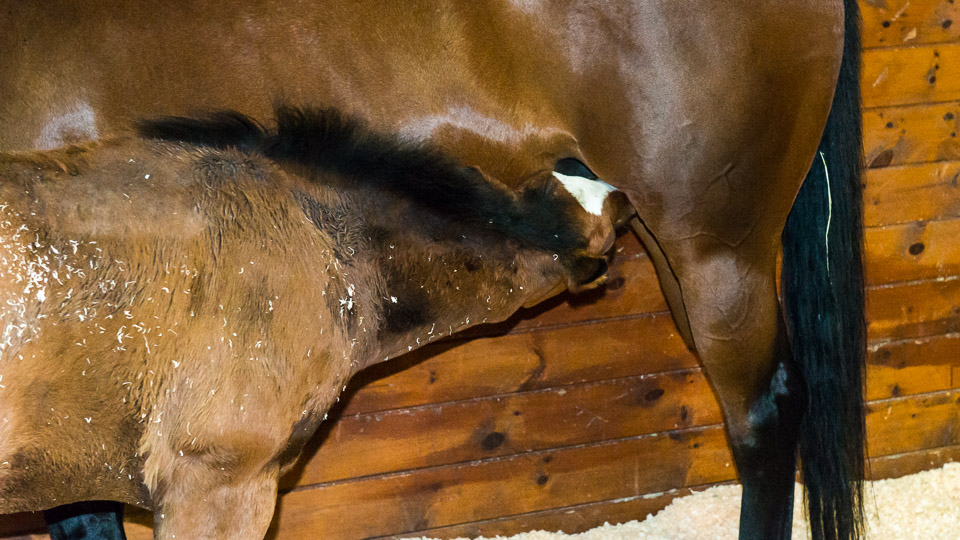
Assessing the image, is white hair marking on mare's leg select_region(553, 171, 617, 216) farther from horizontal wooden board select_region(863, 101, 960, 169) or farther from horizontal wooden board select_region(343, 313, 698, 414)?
horizontal wooden board select_region(863, 101, 960, 169)

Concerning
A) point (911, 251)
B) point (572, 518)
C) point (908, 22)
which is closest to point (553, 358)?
point (572, 518)

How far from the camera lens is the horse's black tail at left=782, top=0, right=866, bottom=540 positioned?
5.96ft

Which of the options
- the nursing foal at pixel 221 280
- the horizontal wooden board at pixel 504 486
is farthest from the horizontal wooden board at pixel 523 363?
the nursing foal at pixel 221 280

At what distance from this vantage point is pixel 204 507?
1125 millimetres

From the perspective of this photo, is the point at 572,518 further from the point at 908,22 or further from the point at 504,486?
the point at 908,22

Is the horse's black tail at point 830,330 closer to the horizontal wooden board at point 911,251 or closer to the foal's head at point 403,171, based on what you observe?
the horizontal wooden board at point 911,251

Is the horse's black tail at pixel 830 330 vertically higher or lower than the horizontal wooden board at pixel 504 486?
higher

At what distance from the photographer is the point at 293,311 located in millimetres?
1148

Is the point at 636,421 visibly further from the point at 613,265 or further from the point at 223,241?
the point at 223,241

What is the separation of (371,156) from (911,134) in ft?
5.74

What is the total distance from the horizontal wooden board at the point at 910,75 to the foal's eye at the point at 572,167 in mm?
1004

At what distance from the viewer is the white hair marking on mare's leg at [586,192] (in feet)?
4.01

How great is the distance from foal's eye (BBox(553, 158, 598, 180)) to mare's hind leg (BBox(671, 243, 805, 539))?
266mm

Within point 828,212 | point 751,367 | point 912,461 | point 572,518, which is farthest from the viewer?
point 912,461
